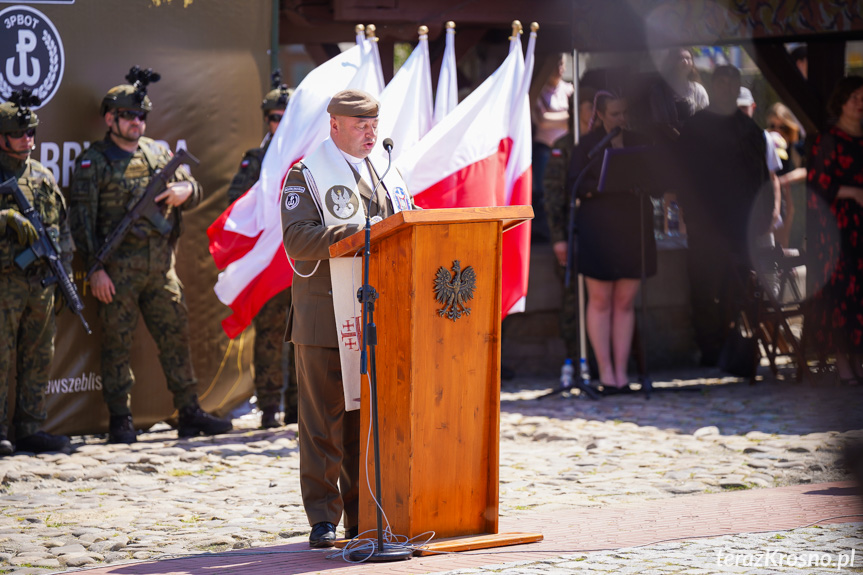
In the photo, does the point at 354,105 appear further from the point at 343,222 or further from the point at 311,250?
the point at 311,250

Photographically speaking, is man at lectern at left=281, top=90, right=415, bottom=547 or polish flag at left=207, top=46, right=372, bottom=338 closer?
man at lectern at left=281, top=90, right=415, bottom=547

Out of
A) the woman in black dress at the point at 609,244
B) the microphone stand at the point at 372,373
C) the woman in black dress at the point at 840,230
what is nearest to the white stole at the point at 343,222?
the microphone stand at the point at 372,373

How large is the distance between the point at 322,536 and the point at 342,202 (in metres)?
1.44

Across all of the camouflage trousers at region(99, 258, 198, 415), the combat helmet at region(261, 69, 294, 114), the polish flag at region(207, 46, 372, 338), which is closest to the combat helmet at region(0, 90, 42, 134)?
the camouflage trousers at region(99, 258, 198, 415)

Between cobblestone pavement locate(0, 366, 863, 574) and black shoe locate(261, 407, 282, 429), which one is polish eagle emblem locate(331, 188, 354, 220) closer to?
cobblestone pavement locate(0, 366, 863, 574)

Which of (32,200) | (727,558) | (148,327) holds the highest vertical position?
(32,200)

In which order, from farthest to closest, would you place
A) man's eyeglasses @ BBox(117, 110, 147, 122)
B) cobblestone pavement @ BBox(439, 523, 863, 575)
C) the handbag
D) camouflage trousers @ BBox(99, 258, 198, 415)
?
the handbag, camouflage trousers @ BBox(99, 258, 198, 415), man's eyeglasses @ BBox(117, 110, 147, 122), cobblestone pavement @ BBox(439, 523, 863, 575)

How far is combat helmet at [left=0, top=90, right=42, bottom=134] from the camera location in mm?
7070

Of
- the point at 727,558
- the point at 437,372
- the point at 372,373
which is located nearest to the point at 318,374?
the point at 372,373

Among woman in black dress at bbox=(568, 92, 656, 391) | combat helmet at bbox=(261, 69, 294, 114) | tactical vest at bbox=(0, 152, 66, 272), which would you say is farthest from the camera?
woman in black dress at bbox=(568, 92, 656, 391)

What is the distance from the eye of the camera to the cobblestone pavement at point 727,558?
13.3 feet

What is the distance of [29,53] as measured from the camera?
7570 mm

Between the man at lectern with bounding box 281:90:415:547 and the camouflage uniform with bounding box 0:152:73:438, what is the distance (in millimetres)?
3238

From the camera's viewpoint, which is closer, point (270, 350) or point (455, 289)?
point (455, 289)
